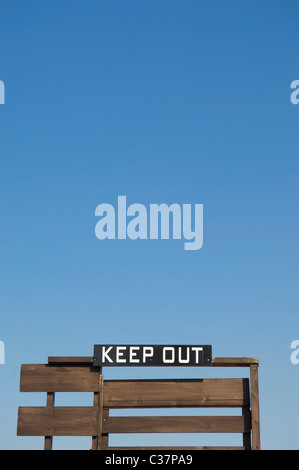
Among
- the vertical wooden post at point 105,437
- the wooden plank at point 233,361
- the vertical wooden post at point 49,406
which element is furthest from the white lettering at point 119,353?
the wooden plank at point 233,361

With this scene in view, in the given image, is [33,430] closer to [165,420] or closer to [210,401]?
[165,420]

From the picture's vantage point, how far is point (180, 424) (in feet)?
42.5

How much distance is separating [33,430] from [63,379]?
4.17 feet

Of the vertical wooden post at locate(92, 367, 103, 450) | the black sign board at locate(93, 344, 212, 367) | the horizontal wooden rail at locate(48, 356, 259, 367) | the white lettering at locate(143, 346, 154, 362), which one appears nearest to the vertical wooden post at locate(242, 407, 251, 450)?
the horizontal wooden rail at locate(48, 356, 259, 367)

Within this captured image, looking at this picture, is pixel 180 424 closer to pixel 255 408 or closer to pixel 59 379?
pixel 255 408

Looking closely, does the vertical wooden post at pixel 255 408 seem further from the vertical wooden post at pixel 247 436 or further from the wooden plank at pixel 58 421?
the wooden plank at pixel 58 421

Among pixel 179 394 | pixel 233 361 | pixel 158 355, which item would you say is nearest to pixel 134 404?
pixel 179 394

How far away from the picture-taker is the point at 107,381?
1345cm

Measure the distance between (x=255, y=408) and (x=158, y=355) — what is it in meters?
2.45

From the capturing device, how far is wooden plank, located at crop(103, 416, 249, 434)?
1291cm

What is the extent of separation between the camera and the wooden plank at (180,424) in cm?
1291
